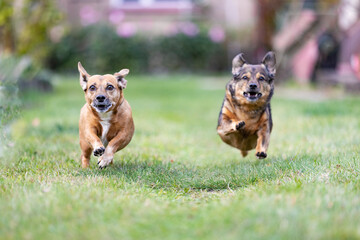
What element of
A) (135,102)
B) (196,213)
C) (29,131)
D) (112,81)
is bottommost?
(135,102)

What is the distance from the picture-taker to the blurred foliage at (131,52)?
19281mm

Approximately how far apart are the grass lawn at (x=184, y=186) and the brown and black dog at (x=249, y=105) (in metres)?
0.30

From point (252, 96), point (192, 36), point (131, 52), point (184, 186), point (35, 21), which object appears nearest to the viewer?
point (184, 186)

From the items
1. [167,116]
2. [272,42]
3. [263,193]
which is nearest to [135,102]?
[167,116]

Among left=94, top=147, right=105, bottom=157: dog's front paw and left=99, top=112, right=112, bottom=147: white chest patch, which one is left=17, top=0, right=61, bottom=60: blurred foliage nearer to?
left=99, top=112, right=112, bottom=147: white chest patch

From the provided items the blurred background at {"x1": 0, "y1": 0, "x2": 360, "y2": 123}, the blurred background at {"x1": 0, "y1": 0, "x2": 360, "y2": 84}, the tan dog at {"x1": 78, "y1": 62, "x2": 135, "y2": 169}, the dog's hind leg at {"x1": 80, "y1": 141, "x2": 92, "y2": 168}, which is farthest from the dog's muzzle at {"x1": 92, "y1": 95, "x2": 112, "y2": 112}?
the blurred background at {"x1": 0, "y1": 0, "x2": 360, "y2": 84}

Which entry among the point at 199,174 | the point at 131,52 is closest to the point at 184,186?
the point at 199,174

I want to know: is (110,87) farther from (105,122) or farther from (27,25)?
(27,25)

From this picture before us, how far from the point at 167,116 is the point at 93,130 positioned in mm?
4890

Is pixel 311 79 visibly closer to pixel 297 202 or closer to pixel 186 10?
pixel 186 10

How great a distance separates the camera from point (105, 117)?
406 cm

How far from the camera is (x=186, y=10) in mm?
20984

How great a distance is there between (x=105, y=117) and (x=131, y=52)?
621 inches

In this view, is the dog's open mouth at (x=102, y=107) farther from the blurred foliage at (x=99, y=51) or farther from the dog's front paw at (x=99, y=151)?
the blurred foliage at (x=99, y=51)
